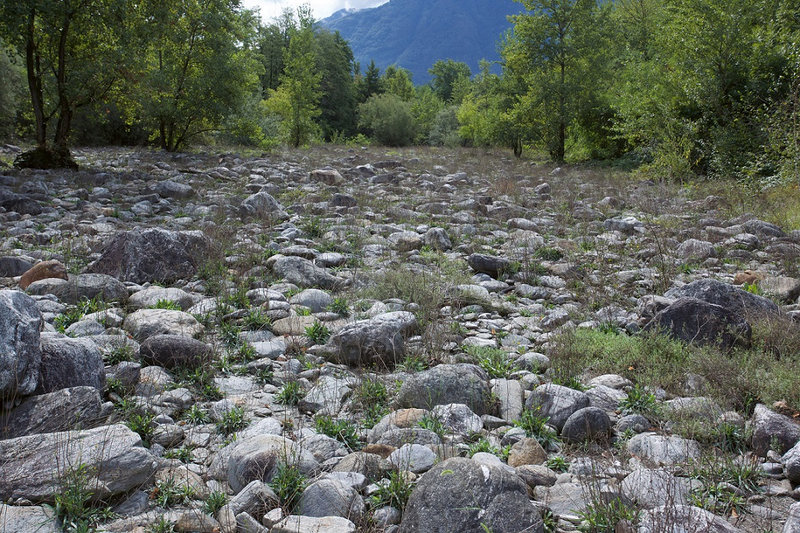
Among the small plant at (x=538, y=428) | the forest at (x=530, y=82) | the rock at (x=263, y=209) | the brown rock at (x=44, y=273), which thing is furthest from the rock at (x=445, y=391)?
the forest at (x=530, y=82)

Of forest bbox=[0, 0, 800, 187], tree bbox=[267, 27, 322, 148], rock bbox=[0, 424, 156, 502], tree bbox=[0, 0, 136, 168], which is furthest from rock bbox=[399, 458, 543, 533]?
tree bbox=[267, 27, 322, 148]

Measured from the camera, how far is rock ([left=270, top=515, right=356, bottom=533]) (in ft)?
7.43

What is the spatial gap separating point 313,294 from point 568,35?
2271 centimetres

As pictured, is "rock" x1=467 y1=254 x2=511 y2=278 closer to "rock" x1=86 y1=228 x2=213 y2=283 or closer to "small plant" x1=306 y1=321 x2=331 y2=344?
"small plant" x1=306 y1=321 x2=331 y2=344

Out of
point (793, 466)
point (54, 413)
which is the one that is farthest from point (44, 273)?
point (793, 466)

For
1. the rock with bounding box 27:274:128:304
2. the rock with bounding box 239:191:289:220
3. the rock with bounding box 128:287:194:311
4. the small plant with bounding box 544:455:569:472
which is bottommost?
the small plant with bounding box 544:455:569:472

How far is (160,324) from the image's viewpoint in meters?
4.39

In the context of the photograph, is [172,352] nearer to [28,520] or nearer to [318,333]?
[318,333]

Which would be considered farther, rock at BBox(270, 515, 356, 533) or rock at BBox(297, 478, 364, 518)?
rock at BBox(297, 478, 364, 518)

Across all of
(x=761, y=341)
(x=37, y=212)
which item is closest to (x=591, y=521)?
(x=761, y=341)

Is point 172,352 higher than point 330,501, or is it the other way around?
point 172,352

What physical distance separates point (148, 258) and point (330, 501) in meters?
4.57

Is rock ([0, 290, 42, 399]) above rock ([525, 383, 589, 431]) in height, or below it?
above

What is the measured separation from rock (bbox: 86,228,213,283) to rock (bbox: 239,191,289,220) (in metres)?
3.08
